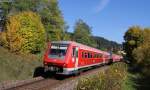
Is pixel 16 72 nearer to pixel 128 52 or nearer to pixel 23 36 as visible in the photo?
pixel 23 36

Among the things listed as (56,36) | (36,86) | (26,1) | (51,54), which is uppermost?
(26,1)

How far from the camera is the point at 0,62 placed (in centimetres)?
3225

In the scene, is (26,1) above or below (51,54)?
above

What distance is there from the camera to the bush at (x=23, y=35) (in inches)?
1938

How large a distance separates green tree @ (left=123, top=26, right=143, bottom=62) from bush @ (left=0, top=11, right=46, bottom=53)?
30.3 metres

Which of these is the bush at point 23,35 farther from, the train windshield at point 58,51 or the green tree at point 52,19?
the train windshield at point 58,51

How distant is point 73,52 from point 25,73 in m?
5.62

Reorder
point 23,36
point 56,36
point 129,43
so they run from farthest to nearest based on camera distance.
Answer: point 129,43 → point 56,36 → point 23,36

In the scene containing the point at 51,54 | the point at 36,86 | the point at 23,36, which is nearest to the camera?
the point at 36,86

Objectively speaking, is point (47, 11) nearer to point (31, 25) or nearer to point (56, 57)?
point (31, 25)

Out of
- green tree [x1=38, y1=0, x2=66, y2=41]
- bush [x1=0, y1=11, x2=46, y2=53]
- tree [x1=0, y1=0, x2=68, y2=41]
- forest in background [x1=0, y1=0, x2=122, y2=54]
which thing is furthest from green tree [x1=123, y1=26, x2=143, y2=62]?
bush [x1=0, y1=11, x2=46, y2=53]

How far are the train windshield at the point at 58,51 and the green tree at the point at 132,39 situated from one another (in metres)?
57.2

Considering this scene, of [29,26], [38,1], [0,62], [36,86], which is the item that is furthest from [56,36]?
[36,86]

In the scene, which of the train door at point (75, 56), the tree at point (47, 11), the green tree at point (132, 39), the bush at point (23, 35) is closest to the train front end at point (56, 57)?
the train door at point (75, 56)
